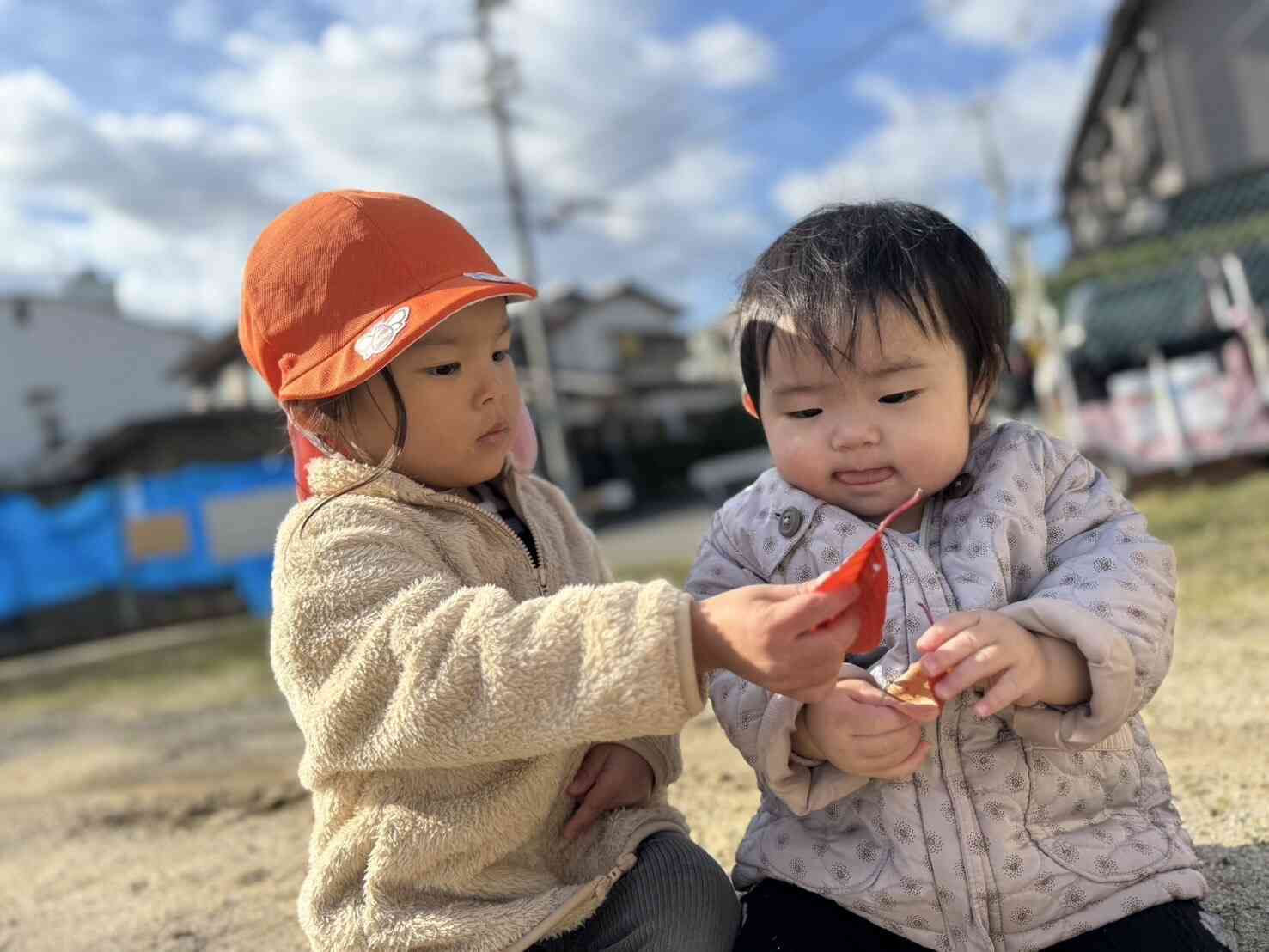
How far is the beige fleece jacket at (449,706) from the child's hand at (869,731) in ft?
0.65

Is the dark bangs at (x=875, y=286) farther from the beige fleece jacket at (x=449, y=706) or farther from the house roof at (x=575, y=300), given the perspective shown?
the house roof at (x=575, y=300)

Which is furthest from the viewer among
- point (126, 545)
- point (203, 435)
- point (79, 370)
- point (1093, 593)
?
point (79, 370)

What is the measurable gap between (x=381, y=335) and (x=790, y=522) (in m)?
0.62

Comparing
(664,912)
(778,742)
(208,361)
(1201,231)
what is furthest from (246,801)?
(208,361)

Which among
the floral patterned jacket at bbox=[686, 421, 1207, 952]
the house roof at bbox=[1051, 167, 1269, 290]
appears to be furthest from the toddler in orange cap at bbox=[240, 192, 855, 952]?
the house roof at bbox=[1051, 167, 1269, 290]

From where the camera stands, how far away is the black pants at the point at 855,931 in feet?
4.22

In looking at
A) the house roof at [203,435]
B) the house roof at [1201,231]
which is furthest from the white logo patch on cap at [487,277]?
the house roof at [203,435]

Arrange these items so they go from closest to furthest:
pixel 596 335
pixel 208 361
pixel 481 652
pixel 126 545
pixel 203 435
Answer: pixel 481 652 → pixel 126 545 → pixel 203 435 → pixel 208 361 → pixel 596 335

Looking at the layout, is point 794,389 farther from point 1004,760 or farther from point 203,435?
point 203,435

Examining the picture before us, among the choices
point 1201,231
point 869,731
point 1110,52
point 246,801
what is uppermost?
point 1110,52

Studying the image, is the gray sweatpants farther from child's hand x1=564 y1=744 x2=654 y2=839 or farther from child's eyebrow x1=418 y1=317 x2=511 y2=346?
child's eyebrow x1=418 y1=317 x2=511 y2=346

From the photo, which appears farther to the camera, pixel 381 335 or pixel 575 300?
pixel 575 300

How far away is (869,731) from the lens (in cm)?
123

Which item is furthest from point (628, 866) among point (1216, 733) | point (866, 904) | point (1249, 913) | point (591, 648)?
point (1216, 733)
